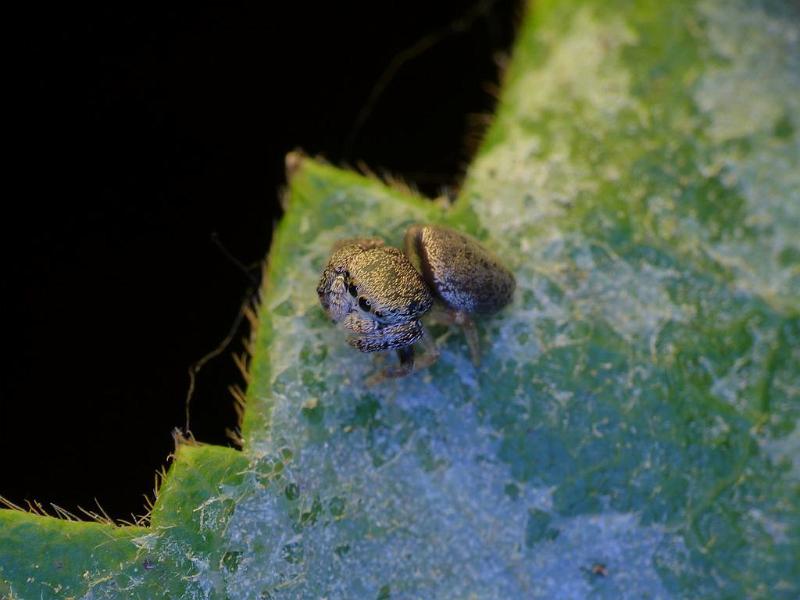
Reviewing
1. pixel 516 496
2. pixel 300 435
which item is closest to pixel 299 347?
pixel 300 435

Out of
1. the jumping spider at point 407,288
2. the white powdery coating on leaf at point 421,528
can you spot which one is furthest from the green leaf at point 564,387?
the jumping spider at point 407,288

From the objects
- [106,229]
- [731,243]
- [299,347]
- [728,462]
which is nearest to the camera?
[299,347]

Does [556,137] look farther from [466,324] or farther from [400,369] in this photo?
[400,369]

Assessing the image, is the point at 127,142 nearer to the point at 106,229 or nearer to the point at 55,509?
the point at 106,229

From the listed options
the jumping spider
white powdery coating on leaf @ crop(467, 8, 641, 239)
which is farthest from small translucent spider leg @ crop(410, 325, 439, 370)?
white powdery coating on leaf @ crop(467, 8, 641, 239)

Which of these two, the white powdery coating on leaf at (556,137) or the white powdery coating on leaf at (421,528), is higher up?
the white powdery coating on leaf at (556,137)

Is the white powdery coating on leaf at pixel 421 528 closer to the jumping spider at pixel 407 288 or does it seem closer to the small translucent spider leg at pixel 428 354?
the small translucent spider leg at pixel 428 354

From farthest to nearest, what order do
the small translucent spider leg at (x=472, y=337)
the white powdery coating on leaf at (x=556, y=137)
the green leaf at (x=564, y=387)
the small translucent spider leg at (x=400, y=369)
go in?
1. the white powdery coating on leaf at (x=556, y=137)
2. the small translucent spider leg at (x=472, y=337)
3. the small translucent spider leg at (x=400, y=369)
4. the green leaf at (x=564, y=387)

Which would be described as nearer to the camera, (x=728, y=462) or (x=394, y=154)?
(x=728, y=462)

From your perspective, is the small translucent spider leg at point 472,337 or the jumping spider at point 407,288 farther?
the small translucent spider leg at point 472,337
